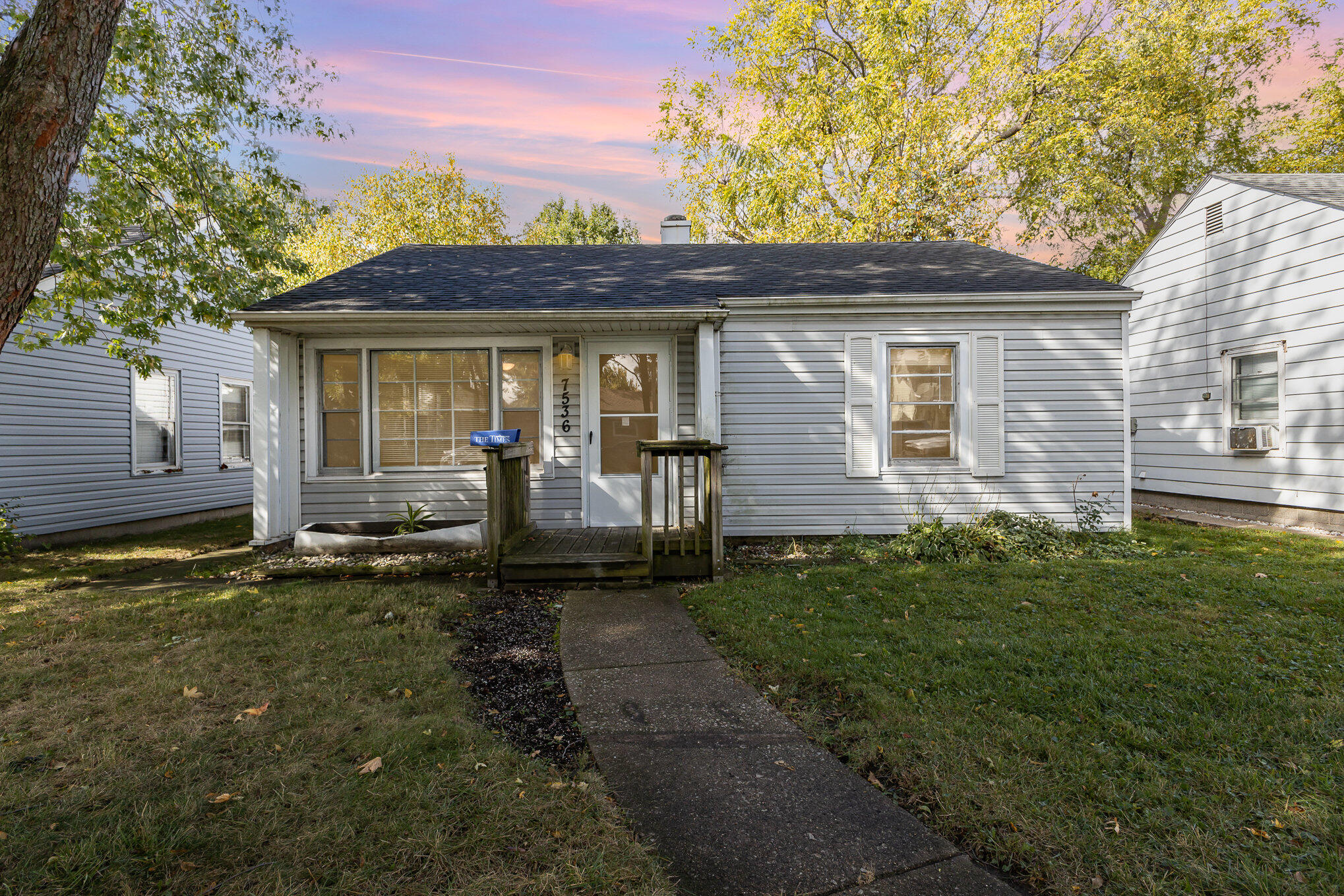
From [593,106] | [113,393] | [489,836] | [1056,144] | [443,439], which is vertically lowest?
[489,836]

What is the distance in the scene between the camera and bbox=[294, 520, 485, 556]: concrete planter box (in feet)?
21.4

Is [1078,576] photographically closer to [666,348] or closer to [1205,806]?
[1205,806]

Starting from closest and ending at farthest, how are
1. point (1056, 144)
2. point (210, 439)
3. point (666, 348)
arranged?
point (666, 348) → point (210, 439) → point (1056, 144)

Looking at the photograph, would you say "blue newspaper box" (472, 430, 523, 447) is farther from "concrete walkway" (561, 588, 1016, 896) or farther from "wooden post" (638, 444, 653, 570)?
"concrete walkway" (561, 588, 1016, 896)

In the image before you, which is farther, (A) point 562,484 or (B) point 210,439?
(B) point 210,439

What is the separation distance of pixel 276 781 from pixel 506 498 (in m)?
3.51

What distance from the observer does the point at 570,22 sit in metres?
10.9

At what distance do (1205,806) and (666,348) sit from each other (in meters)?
6.10

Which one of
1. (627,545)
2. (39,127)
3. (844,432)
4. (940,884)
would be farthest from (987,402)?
(39,127)

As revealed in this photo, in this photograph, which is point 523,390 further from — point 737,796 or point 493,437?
point 737,796

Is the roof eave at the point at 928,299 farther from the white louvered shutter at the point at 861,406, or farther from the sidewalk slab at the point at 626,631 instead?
the sidewalk slab at the point at 626,631

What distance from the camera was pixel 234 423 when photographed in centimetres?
1148

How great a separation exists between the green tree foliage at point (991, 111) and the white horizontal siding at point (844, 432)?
9426 millimetres

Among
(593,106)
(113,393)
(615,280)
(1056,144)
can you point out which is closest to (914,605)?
(615,280)
